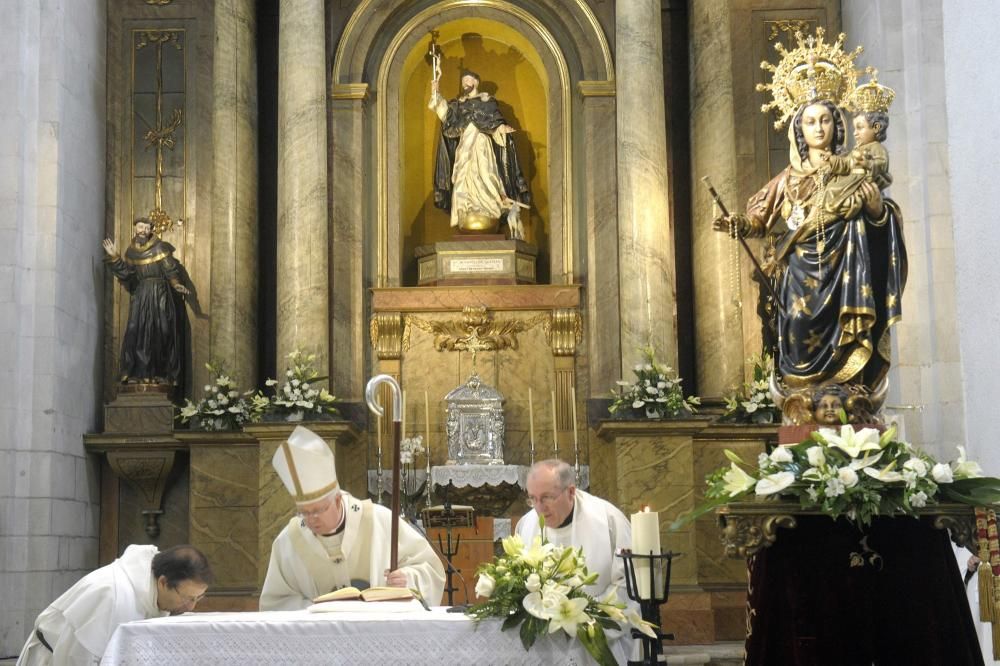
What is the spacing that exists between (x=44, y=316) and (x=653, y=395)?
5.59 meters

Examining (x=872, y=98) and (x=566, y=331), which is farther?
(x=566, y=331)

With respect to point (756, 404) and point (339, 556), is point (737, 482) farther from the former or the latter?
point (756, 404)

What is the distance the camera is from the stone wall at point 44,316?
486 inches

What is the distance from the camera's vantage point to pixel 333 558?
6.77 metres

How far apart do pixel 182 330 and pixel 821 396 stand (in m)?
7.81

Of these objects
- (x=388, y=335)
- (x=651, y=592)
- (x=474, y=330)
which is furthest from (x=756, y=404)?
(x=651, y=592)

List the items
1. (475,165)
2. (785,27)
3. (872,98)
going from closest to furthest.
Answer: (872,98) → (475,165) → (785,27)

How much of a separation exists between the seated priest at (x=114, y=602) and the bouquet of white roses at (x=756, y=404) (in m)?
7.54

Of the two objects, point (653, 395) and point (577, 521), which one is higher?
point (653, 395)

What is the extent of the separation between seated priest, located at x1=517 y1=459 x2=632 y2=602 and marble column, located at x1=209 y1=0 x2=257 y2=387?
7323 millimetres

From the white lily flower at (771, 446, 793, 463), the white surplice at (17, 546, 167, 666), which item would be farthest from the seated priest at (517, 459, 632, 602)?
the white surplice at (17, 546, 167, 666)

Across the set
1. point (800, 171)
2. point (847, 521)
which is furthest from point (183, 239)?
point (847, 521)

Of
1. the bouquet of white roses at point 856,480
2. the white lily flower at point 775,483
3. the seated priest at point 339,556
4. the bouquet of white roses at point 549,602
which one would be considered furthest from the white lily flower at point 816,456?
the seated priest at point 339,556

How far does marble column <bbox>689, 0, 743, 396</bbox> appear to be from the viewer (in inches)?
539
